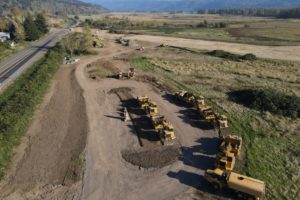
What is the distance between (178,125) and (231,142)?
8.64m

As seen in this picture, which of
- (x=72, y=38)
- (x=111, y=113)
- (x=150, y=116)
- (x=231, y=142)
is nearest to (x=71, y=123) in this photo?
(x=111, y=113)

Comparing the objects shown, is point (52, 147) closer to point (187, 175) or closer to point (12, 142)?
point (12, 142)

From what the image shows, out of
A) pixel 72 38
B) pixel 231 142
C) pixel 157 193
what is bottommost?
pixel 157 193

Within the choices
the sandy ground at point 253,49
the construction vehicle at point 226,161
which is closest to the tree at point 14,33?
the sandy ground at point 253,49

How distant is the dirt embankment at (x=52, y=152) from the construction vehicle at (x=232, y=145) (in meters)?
15.3

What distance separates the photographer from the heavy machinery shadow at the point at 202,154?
30.2m

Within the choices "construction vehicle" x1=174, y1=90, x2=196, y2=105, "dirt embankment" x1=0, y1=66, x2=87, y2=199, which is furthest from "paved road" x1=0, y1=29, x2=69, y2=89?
"construction vehicle" x1=174, y1=90, x2=196, y2=105

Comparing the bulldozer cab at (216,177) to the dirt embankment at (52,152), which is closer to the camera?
the bulldozer cab at (216,177)

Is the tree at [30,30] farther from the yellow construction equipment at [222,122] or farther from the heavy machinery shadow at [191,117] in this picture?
the yellow construction equipment at [222,122]

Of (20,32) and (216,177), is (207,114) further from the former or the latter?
(20,32)

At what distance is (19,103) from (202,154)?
28.6 m

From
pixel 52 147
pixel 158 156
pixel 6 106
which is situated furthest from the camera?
pixel 6 106

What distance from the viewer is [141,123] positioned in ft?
129

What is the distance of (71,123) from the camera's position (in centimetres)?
3959
